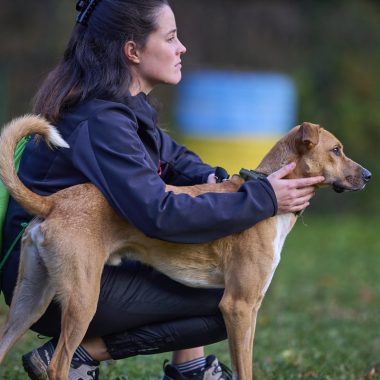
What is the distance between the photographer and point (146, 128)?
4562mm

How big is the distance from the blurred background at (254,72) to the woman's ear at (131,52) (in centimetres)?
751

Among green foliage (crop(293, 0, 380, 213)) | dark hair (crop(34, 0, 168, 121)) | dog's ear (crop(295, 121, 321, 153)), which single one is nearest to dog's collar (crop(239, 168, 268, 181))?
dog's ear (crop(295, 121, 321, 153))

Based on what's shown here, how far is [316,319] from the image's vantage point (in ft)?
26.3

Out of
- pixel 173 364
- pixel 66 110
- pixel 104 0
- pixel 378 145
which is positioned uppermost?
pixel 104 0

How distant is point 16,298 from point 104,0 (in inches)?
57.1

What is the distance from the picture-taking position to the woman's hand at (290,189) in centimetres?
440

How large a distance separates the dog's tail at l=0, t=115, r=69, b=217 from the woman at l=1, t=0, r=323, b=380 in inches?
6.5

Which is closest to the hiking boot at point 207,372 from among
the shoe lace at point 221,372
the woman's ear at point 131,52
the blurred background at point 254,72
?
the shoe lace at point 221,372

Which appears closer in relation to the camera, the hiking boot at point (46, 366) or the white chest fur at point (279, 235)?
the white chest fur at point (279, 235)

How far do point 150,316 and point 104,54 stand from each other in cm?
126

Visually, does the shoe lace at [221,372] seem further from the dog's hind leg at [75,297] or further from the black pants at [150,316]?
the dog's hind leg at [75,297]

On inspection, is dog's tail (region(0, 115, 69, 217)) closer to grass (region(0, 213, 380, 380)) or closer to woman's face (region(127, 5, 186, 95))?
woman's face (region(127, 5, 186, 95))

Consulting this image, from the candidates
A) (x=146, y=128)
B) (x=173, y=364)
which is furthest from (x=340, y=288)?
(x=146, y=128)

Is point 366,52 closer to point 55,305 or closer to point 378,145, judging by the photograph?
point 378,145
